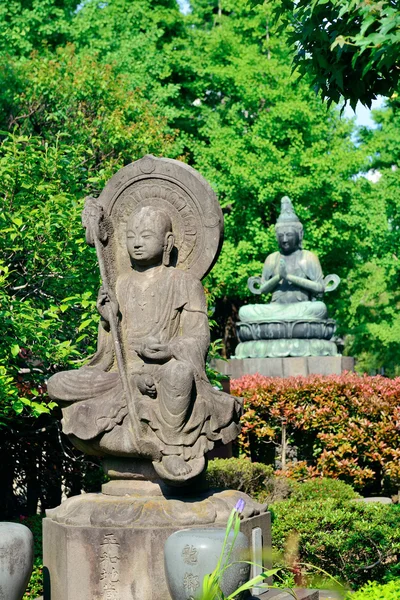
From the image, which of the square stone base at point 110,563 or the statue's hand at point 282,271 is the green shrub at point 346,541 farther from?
the statue's hand at point 282,271

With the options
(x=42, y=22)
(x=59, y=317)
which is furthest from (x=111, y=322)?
(x=42, y=22)

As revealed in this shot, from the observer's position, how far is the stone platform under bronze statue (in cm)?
608

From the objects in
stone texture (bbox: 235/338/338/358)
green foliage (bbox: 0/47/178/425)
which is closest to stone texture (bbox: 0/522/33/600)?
green foliage (bbox: 0/47/178/425)

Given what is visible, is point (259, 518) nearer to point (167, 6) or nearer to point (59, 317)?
point (59, 317)

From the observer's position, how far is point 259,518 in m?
6.63

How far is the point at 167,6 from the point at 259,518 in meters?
21.2

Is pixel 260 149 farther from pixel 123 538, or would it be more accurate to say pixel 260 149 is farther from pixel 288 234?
pixel 123 538

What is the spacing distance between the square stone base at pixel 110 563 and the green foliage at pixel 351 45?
11.0 ft

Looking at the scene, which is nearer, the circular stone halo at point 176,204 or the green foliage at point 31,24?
the circular stone halo at point 176,204

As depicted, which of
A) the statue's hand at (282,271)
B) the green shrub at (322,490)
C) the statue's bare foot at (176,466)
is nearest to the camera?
the statue's bare foot at (176,466)

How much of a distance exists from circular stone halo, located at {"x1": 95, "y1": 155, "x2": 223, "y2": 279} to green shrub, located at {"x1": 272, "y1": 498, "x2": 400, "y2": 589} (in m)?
2.74

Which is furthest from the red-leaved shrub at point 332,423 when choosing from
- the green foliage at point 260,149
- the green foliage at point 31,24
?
the green foliage at point 31,24

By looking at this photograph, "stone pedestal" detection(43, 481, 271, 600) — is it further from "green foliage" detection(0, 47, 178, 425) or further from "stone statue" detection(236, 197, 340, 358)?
"stone statue" detection(236, 197, 340, 358)

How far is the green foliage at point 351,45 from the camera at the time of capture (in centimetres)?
630
